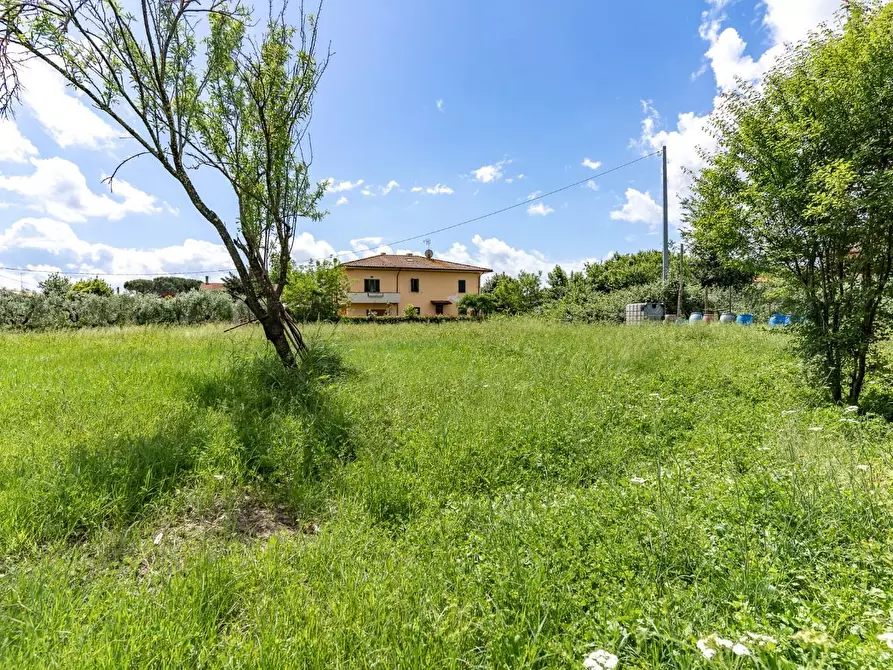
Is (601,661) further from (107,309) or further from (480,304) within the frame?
(480,304)

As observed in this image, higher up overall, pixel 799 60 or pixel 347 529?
pixel 799 60

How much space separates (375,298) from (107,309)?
Answer: 771 inches

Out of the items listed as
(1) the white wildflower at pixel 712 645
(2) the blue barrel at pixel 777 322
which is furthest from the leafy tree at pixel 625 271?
(1) the white wildflower at pixel 712 645

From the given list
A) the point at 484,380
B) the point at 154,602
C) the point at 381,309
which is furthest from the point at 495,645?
the point at 381,309

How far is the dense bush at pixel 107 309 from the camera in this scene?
14.1 metres

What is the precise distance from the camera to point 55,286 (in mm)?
17891

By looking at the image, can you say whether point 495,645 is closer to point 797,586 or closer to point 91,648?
point 797,586

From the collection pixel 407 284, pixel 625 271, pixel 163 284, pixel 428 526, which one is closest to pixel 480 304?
pixel 407 284

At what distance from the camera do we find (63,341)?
809 cm

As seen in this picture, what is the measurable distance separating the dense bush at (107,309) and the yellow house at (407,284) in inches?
509

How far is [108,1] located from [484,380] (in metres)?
6.94

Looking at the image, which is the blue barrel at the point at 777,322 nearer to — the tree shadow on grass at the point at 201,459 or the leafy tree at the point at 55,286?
the tree shadow on grass at the point at 201,459

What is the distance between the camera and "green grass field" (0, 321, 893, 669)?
160cm

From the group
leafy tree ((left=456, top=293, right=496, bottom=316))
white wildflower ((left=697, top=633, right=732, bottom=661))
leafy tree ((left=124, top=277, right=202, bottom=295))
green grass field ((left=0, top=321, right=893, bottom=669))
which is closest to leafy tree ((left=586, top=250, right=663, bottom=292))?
leafy tree ((left=456, top=293, right=496, bottom=316))
